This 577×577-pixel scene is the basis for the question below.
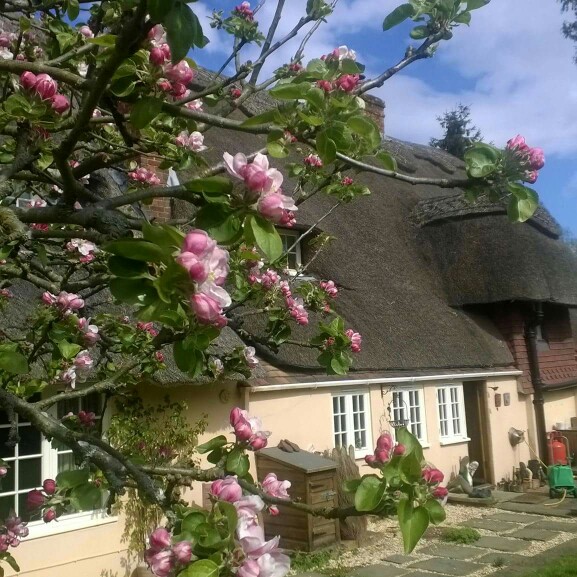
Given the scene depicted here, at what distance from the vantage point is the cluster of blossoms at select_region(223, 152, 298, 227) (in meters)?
1.64

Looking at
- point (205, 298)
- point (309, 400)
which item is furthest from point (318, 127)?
point (309, 400)

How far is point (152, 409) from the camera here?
8.12m

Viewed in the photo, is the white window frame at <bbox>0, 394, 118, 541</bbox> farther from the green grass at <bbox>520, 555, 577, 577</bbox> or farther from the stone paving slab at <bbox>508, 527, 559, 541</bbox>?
the stone paving slab at <bbox>508, 527, 559, 541</bbox>

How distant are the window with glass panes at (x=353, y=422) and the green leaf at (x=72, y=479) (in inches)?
361

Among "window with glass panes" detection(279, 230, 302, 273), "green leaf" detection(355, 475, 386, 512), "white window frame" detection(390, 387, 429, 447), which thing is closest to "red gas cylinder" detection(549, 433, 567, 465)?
"white window frame" detection(390, 387, 429, 447)

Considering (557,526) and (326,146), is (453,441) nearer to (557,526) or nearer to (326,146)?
(557,526)

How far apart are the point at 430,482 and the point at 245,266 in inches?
125

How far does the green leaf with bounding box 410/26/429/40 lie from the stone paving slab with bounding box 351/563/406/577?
645cm

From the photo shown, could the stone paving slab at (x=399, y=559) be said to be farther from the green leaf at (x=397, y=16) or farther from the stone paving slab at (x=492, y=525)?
the green leaf at (x=397, y=16)

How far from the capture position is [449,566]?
8.46 metres

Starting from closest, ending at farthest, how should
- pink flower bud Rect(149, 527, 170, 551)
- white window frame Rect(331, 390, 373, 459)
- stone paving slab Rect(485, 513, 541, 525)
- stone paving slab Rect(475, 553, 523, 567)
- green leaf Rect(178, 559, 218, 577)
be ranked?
green leaf Rect(178, 559, 218, 577), pink flower bud Rect(149, 527, 170, 551), stone paving slab Rect(475, 553, 523, 567), stone paving slab Rect(485, 513, 541, 525), white window frame Rect(331, 390, 373, 459)

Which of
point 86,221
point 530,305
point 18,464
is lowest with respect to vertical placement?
point 18,464

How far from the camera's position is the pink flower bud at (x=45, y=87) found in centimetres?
246

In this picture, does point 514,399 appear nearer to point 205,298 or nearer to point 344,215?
point 344,215
